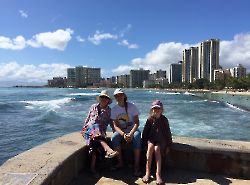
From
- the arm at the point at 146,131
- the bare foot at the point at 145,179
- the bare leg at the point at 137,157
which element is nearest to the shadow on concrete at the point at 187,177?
the bare foot at the point at 145,179

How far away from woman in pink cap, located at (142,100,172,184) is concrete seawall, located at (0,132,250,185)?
390 mm

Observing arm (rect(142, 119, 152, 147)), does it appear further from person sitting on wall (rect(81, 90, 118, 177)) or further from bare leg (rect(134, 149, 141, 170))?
person sitting on wall (rect(81, 90, 118, 177))

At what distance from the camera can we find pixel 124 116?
539cm

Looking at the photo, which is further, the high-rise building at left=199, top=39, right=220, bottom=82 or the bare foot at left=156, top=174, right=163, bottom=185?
the high-rise building at left=199, top=39, right=220, bottom=82

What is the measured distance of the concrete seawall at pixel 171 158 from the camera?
4.09 metres

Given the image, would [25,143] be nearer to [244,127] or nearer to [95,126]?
[95,126]

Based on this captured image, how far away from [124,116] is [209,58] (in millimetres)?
183341

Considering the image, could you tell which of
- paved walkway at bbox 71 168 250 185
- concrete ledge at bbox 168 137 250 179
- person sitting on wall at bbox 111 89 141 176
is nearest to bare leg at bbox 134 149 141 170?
person sitting on wall at bbox 111 89 141 176

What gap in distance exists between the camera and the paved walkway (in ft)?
15.6

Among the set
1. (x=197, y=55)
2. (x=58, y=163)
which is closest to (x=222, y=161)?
(x=58, y=163)

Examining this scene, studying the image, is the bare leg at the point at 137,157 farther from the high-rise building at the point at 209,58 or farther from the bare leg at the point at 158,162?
the high-rise building at the point at 209,58

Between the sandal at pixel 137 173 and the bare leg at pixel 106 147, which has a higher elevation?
the bare leg at pixel 106 147

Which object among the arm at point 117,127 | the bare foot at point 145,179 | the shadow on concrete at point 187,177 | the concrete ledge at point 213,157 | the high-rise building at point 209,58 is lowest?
the shadow on concrete at point 187,177

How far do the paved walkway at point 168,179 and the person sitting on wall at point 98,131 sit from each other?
176mm
